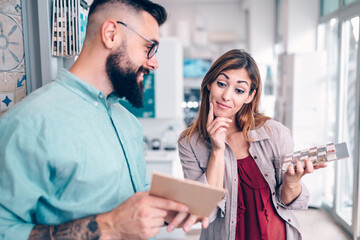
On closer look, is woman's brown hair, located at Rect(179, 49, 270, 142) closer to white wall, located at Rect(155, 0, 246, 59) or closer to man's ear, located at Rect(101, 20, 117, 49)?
man's ear, located at Rect(101, 20, 117, 49)

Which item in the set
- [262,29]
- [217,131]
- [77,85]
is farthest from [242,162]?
[262,29]

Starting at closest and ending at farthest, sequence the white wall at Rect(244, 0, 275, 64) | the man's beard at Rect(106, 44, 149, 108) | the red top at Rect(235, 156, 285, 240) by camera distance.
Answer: the man's beard at Rect(106, 44, 149, 108) → the red top at Rect(235, 156, 285, 240) → the white wall at Rect(244, 0, 275, 64)

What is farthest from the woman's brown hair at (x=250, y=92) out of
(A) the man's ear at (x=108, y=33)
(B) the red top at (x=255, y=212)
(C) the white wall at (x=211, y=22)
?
(C) the white wall at (x=211, y=22)

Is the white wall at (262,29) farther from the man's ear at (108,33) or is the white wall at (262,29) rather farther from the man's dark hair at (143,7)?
the man's ear at (108,33)

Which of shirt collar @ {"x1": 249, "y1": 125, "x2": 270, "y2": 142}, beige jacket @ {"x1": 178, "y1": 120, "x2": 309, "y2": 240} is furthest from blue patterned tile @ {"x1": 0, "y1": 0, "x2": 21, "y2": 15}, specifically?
shirt collar @ {"x1": 249, "y1": 125, "x2": 270, "y2": 142}

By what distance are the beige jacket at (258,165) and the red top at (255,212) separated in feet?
0.10

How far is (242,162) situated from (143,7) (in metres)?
0.87

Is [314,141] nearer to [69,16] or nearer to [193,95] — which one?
[193,95]

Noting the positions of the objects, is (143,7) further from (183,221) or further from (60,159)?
(183,221)

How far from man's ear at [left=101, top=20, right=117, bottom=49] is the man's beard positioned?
0.12 feet

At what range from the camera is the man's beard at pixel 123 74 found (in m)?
1.06

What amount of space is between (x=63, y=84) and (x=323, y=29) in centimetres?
434

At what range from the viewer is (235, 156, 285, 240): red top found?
141cm

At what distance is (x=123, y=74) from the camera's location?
1.08m
